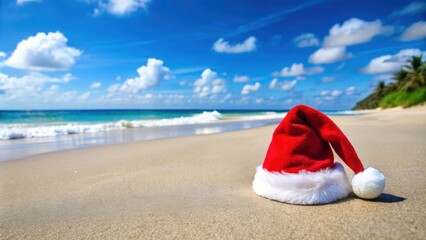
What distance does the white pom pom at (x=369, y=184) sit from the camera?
2.08 meters

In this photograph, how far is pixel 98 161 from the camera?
4656 mm

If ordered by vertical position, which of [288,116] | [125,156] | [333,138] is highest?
[288,116]

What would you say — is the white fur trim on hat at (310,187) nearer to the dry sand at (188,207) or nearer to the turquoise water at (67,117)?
the dry sand at (188,207)

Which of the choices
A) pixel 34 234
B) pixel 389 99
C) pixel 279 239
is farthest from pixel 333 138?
pixel 389 99

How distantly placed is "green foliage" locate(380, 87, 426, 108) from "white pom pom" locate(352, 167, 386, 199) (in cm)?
3481

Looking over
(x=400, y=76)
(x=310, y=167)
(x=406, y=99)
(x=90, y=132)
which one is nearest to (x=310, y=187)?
(x=310, y=167)

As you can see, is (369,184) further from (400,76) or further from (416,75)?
(400,76)

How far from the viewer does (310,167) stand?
2.27m

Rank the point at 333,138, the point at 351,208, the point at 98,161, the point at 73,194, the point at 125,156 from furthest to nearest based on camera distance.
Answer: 1. the point at 125,156
2. the point at 98,161
3. the point at 73,194
4. the point at 333,138
5. the point at 351,208

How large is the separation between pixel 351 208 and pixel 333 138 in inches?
22.5

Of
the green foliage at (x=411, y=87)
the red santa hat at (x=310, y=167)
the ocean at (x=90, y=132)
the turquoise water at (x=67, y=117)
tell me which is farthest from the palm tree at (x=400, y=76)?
the red santa hat at (x=310, y=167)

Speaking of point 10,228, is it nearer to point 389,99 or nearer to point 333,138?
point 333,138

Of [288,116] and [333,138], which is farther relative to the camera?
[288,116]

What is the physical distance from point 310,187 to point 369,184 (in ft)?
1.43
